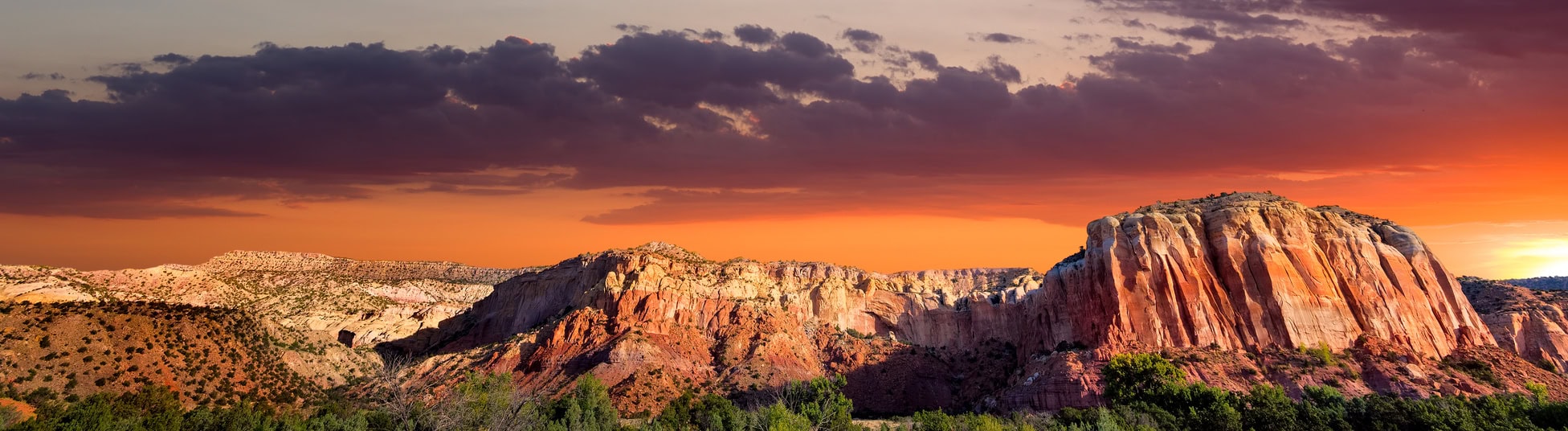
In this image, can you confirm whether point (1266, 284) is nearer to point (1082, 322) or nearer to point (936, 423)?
point (1082, 322)

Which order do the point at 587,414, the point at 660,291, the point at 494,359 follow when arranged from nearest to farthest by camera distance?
1. the point at 587,414
2. the point at 494,359
3. the point at 660,291

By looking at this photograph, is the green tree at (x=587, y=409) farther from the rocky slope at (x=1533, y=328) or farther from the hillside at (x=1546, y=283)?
the hillside at (x=1546, y=283)

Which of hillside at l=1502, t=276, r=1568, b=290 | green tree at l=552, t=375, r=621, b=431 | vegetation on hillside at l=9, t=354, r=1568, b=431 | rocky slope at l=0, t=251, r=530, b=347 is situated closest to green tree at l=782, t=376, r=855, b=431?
vegetation on hillside at l=9, t=354, r=1568, b=431

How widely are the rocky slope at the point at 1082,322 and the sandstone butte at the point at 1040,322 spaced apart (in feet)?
0.73

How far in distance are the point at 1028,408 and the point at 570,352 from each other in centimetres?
4761

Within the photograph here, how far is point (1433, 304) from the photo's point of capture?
77.2 m

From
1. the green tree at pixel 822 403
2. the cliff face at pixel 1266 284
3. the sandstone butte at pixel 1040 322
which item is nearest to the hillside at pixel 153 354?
the sandstone butte at pixel 1040 322

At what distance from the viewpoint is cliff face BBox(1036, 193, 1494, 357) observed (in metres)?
75.1

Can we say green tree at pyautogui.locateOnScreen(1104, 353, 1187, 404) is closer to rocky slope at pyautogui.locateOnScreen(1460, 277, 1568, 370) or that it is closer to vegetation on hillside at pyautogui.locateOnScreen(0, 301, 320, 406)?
rocky slope at pyautogui.locateOnScreen(1460, 277, 1568, 370)

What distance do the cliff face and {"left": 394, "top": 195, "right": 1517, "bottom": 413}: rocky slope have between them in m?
0.16

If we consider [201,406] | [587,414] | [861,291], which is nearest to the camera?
[201,406]

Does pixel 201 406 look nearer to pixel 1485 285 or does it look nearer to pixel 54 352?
pixel 54 352

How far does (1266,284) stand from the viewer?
77.0m

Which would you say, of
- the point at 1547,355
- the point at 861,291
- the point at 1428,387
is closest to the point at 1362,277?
the point at 1428,387
